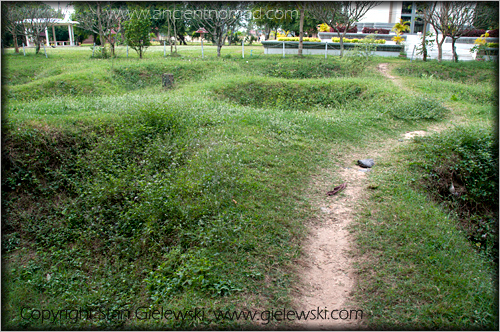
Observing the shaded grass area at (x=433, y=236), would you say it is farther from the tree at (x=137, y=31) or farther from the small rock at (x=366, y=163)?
the tree at (x=137, y=31)

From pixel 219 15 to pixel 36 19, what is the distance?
1230 centimetres

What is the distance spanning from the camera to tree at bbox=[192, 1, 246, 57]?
1967cm

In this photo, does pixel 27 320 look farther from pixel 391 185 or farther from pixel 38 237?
pixel 391 185

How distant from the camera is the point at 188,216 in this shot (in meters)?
5.21

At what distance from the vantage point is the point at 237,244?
4680mm

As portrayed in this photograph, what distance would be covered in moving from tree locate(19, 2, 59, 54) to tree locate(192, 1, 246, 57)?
970 cm

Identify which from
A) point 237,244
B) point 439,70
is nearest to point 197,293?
point 237,244

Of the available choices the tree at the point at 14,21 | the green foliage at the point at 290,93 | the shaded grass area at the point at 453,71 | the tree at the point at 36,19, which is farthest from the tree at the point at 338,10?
the tree at the point at 14,21

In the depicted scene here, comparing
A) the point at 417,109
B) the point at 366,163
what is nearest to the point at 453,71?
the point at 417,109

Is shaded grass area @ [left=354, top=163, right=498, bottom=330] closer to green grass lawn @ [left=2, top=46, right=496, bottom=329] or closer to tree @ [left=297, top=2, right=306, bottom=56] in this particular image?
green grass lawn @ [left=2, top=46, right=496, bottom=329]

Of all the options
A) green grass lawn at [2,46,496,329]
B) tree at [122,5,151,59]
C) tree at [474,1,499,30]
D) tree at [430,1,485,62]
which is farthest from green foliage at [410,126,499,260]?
tree at [122,5,151,59]

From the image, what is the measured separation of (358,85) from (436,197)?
26.6 ft

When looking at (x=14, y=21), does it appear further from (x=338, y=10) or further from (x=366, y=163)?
(x=366, y=163)

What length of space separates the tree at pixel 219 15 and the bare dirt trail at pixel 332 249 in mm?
14708
